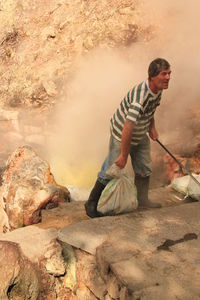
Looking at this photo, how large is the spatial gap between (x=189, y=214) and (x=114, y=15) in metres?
6.75

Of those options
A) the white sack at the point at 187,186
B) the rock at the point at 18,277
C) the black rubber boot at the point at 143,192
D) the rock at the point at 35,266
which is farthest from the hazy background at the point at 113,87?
the rock at the point at 18,277

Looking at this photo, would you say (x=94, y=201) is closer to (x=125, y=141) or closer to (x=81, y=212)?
(x=81, y=212)

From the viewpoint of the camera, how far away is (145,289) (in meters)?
2.37

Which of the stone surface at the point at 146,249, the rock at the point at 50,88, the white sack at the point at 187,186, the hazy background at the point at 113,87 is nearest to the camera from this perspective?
the stone surface at the point at 146,249

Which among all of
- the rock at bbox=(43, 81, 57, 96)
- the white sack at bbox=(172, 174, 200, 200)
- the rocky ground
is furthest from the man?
the rock at bbox=(43, 81, 57, 96)

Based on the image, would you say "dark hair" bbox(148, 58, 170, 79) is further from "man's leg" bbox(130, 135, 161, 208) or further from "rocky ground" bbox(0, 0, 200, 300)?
"rocky ground" bbox(0, 0, 200, 300)

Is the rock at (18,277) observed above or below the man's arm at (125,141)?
below

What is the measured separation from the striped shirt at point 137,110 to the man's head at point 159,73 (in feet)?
0.27

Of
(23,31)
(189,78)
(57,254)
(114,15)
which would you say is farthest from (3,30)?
(57,254)

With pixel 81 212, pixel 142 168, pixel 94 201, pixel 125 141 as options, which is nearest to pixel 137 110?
pixel 125 141

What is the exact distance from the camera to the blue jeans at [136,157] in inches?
135

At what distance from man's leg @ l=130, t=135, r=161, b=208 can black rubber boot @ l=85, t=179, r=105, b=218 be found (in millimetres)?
472

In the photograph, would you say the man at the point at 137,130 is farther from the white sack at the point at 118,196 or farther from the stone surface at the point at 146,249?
the stone surface at the point at 146,249

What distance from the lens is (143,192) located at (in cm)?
386
